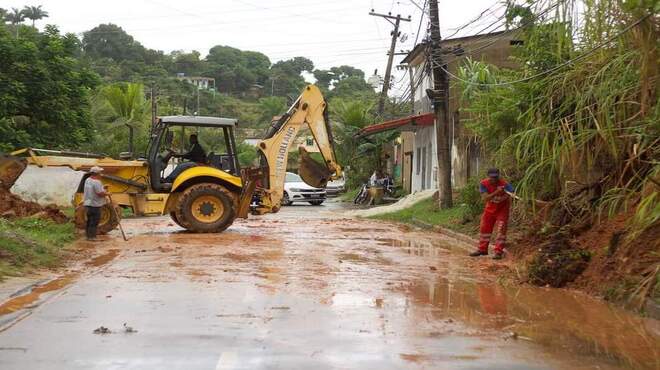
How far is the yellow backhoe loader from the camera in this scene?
18266 millimetres

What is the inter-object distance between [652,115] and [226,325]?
7.09m

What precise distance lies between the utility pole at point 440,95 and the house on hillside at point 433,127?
29cm

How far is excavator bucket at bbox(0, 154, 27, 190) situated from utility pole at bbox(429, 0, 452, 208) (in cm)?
1121

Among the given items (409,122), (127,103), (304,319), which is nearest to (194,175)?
(304,319)

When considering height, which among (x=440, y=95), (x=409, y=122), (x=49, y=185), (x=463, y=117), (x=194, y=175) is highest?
(x=440, y=95)

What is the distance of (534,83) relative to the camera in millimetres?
15523

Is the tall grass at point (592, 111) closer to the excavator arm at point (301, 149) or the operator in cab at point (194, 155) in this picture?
the excavator arm at point (301, 149)

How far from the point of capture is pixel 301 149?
67.9 ft

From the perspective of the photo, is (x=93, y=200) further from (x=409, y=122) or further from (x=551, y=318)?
(x=409, y=122)

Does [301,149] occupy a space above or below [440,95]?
below

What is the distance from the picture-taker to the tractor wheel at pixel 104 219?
58.9 ft

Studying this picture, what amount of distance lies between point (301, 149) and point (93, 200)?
589 cm

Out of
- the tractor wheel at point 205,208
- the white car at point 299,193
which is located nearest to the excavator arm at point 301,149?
the tractor wheel at point 205,208

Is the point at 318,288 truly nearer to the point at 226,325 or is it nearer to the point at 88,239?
the point at 226,325
